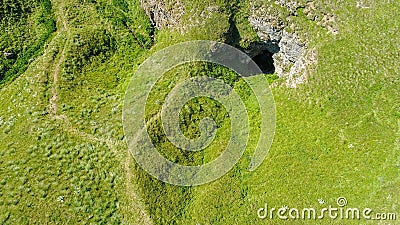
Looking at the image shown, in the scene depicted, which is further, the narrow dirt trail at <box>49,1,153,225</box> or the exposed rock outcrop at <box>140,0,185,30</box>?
the exposed rock outcrop at <box>140,0,185,30</box>

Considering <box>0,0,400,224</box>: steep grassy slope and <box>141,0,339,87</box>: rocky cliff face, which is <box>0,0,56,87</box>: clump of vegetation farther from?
<box>141,0,339,87</box>: rocky cliff face

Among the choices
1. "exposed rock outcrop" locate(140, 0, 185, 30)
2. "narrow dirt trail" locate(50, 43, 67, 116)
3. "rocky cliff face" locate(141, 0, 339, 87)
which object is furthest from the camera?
"exposed rock outcrop" locate(140, 0, 185, 30)

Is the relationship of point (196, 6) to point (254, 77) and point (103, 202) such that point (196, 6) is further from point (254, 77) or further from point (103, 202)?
point (103, 202)

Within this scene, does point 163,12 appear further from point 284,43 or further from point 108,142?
point 108,142

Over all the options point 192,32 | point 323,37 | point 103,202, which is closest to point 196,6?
point 192,32

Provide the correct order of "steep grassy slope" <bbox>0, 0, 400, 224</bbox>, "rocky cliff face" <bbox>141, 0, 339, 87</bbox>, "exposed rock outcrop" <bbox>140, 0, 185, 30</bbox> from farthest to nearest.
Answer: "exposed rock outcrop" <bbox>140, 0, 185, 30</bbox> < "rocky cliff face" <bbox>141, 0, 339, 87</bbox> < "steep grassy slope" <bbox>0, 0, 400, 224</bbox>

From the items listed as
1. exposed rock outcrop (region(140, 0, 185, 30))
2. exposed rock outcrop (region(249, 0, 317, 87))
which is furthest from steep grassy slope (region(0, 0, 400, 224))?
exposed rock outcrop (region(140, 0, 185, 30))
